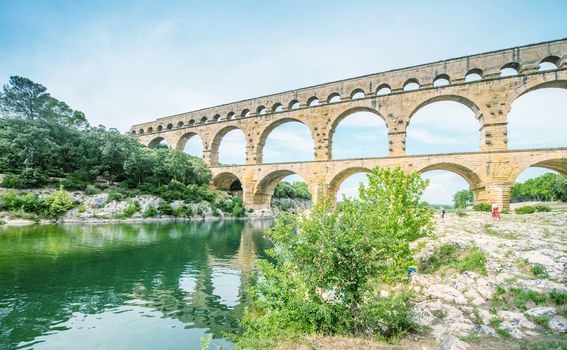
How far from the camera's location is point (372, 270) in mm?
4742

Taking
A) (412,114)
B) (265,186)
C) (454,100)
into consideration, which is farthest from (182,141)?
(454,100)

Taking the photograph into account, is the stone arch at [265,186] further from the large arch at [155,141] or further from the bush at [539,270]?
the bush at [539,270]

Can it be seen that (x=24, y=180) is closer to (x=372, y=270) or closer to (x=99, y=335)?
(x=99, y=335)

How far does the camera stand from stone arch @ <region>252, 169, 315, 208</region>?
31.1m

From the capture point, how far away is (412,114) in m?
25.3

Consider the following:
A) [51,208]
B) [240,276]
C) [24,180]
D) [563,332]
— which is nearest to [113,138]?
→ [24,180]

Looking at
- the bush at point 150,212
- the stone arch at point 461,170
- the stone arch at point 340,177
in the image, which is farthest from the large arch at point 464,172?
the bush at point 150,212

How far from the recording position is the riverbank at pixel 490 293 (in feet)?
14.5

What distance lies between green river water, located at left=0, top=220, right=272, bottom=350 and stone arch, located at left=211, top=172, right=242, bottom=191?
21.2 m

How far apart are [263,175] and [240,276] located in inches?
827

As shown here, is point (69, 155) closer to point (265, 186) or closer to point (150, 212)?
point (150, 212)

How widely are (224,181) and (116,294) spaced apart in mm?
29964

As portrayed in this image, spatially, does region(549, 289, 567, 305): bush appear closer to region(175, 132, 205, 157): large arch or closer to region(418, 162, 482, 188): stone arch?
region(418, 162, 482, 188): stone arch

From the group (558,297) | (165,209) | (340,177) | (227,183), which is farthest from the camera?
(227,183)
